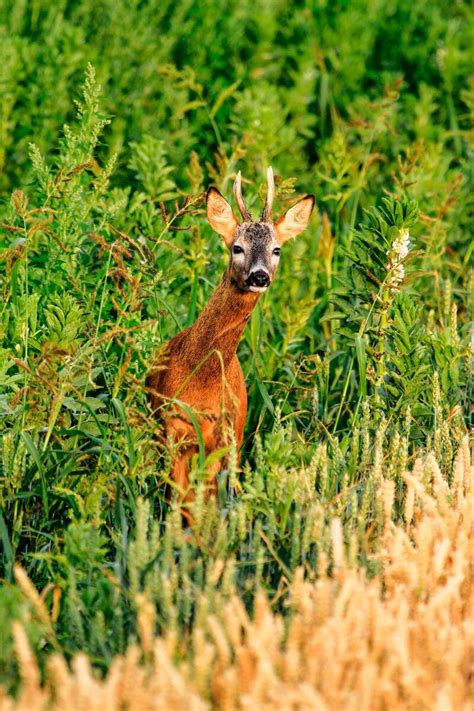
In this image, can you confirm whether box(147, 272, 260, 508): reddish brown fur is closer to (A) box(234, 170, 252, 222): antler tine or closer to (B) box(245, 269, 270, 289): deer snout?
(B) box(245, 269, 270, 289): deer snout

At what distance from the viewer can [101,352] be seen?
6332 millimetres

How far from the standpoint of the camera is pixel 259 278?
6.53 metres

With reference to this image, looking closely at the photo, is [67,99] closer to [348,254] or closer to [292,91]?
[292,91]

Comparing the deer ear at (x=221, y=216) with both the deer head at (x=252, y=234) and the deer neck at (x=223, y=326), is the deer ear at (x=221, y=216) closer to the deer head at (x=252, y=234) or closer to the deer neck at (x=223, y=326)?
the deer head at (x=252, y=234)

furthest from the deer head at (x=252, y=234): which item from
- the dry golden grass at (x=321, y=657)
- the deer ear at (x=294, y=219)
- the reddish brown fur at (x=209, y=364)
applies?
the dry golden grass at (x=321, y=657)

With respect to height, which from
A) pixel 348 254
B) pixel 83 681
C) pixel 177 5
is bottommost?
pixel 83 681

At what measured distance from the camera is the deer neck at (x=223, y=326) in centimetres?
671

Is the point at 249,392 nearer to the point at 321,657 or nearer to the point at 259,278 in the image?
the point at 259,278

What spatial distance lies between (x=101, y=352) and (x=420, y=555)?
7.65 ft

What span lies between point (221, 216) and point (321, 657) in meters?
3.49

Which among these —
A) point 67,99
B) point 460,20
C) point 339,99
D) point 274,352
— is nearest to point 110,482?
Answer: point 274,352

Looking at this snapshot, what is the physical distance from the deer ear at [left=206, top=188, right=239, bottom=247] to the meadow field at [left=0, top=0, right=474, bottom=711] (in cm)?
27

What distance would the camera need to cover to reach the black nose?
21.4ft

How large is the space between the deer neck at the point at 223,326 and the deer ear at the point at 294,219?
0.54m
